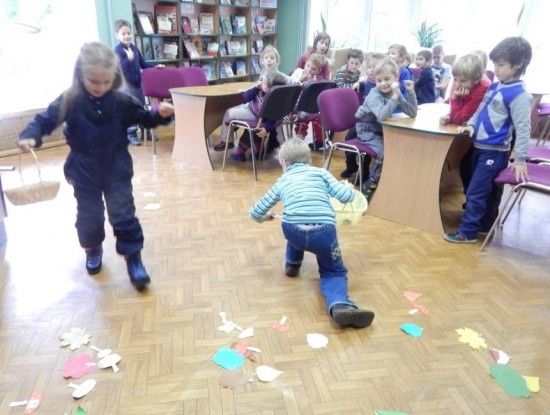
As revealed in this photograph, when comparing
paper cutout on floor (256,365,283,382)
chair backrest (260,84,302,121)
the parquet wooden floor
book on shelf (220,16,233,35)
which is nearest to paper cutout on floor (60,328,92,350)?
the parquet wooden floor

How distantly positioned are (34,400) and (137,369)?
0.36 metres

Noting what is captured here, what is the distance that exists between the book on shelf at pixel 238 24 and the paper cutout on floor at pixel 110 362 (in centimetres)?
622

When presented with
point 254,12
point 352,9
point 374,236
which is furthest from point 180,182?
point 352,9

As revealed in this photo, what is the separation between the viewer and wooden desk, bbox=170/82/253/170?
4.18 m

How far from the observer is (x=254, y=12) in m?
7.42

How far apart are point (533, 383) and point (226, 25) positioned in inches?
255

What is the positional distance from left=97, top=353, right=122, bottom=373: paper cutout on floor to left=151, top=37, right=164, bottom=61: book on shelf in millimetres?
5011

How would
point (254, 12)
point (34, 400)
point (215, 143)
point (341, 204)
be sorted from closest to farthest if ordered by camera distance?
point (34, 400), point (341, 204), point (215, 143), point (254, 12)

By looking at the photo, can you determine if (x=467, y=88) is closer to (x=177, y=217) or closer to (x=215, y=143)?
(x=177, y=217)

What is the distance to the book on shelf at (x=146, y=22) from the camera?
5624mm

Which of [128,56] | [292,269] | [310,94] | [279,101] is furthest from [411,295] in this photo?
[128,56]

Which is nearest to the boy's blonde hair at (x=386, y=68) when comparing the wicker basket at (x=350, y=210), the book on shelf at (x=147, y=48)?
the wicker basket at (x=350, y=210)

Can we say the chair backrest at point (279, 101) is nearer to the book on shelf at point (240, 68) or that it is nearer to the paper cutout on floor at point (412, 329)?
the paper cutout on floor at point (412, 329)

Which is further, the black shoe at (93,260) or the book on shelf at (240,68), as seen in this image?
the book on shelf at (240,68)
